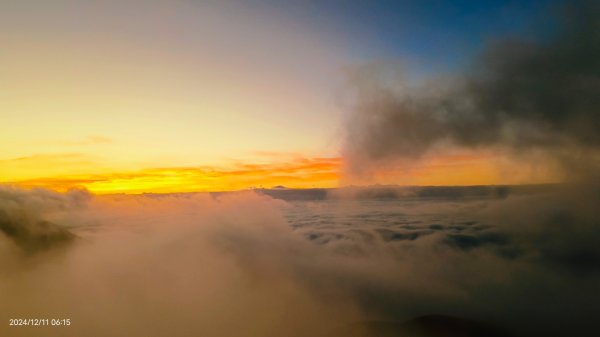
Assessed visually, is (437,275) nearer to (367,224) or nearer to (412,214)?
(412,214)

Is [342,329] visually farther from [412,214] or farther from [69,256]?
[69,256]

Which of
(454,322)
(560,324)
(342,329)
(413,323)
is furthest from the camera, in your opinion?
(413,323)

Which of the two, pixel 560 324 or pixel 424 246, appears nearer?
pixel 560 324

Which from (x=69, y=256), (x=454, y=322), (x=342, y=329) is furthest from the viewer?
(x=454, y=322)

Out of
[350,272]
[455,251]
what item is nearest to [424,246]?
[455,251]

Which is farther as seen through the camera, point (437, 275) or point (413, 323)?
point (413, 323)

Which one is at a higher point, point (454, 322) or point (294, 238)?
point (294, 238)

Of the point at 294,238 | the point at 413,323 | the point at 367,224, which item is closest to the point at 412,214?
the point at 367,224

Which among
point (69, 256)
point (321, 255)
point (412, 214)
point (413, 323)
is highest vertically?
point (412, 214)

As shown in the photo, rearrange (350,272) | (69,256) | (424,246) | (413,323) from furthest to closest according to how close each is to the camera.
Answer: (413,323) < (350,272) < (424,246) < (69,256)
